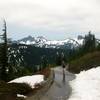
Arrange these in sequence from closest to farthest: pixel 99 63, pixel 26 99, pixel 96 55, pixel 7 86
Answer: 1. pixel 26 99
2. pixel 7 86
3. pixel 99 63
4. pixel 96 55

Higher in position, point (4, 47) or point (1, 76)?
point (4, 47)

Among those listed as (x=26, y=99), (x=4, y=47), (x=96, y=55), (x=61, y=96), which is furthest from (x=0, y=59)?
(x=26, y=99)

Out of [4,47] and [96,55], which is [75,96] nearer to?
[96,55]

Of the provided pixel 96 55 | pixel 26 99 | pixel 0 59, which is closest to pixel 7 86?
pixel 26 99

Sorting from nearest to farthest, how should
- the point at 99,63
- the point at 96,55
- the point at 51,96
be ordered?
1. the point at 51,96
2. the point at 99,63
3. the point at 96,55

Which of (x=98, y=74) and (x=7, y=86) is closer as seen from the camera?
(x=7, y=86)

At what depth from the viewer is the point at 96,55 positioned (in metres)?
62.6

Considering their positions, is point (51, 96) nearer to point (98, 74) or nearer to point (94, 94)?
point (94, 94)

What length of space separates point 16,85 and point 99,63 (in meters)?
33.1

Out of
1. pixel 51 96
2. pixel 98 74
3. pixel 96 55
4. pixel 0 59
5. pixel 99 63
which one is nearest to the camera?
pixel 51 96

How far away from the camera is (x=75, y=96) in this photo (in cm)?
2773

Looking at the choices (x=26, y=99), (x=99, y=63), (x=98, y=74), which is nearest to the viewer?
(x=26, y=99)

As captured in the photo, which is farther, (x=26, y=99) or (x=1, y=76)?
(x=1, y=76)

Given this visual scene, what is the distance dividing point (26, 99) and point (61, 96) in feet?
20.7
